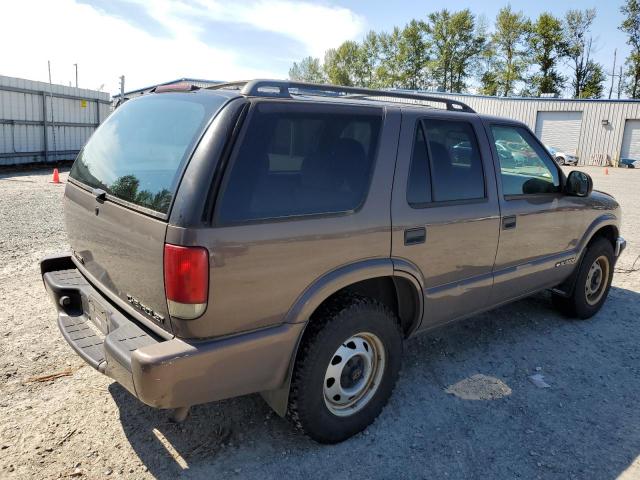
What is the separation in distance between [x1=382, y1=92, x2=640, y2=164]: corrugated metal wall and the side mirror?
1208 inches

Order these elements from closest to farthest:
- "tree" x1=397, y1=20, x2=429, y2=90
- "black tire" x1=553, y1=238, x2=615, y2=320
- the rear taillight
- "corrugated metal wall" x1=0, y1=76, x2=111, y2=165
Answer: the rear taillight, "black tire" x1=553, y1=238, x2=615, y2=320, "corrugated metal wall" x1=0, y1=76, x2=111, y2=165, "tree" x1=397, y1=20, x2=429, y2=90

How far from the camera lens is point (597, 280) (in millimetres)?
5023

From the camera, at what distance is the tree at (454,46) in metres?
58.2

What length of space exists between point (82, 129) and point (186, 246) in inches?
694

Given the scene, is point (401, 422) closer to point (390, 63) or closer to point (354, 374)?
point (354, 374)

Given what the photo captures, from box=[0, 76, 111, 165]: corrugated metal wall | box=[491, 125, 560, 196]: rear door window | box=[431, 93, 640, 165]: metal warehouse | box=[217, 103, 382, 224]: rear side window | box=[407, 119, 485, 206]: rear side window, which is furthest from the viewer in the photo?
box=[431, 93, 640, 165]: metal warehouse

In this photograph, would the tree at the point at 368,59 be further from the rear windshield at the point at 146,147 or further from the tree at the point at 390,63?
the rear windshield at the point at 146,147

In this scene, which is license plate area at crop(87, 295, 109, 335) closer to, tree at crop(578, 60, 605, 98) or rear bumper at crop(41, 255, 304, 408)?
rear bumper at crop(41, 255, 304, 408)

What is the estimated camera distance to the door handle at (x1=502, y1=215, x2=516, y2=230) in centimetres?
366

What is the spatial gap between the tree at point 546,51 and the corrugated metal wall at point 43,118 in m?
47.5

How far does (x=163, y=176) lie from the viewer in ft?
8.02

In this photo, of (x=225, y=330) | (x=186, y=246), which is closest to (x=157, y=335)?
(x=225, y=330)

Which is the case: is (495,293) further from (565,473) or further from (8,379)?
(8,379)

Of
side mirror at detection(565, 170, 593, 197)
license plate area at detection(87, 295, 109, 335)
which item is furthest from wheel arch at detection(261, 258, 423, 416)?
side mirror at detection(565, 170, 593, 197)
